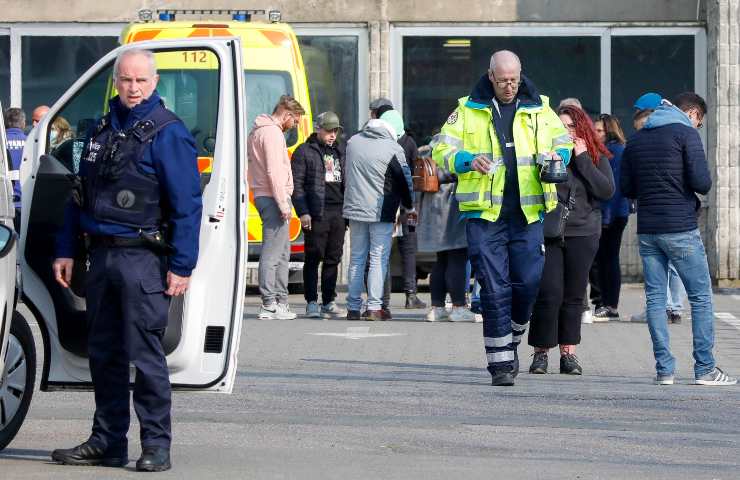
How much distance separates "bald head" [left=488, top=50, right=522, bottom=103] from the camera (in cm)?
1006

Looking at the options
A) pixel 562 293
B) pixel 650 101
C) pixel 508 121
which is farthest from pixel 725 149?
pixel 508 121

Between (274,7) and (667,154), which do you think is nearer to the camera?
(667,154)

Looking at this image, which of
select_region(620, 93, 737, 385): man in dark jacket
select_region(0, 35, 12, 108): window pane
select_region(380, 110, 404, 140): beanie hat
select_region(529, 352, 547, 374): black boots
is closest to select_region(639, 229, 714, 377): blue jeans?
select_region(620, 93, 737, 385): man in dark jacket

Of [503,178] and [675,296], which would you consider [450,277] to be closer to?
[675,296]

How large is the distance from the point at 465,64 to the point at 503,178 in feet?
38.0

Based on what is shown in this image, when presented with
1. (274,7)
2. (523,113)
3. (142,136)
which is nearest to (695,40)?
(274,7)

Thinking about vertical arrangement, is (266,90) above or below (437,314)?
above

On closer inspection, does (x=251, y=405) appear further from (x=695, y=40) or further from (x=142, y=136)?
(x=695, y=40)

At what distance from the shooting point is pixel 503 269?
10188mm

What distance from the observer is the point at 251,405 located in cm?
941

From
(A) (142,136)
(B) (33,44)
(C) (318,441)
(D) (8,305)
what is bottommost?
(C) (318,441)

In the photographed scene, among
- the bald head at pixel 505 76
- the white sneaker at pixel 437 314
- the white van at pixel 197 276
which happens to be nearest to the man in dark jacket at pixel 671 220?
the bald head at pixel 505 76

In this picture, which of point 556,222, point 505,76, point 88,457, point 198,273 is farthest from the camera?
point 556,222

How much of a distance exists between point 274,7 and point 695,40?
16.5 feet
